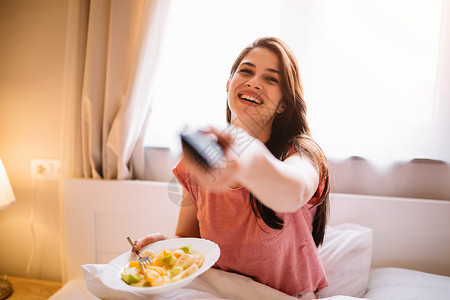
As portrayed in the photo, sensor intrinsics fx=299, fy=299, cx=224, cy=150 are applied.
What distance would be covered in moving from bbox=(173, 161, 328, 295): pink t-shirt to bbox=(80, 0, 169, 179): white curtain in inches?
21.9

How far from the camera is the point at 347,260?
3.52 ft

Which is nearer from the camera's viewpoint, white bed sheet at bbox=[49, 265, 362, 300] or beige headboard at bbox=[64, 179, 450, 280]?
white bed sheet at bbox=[49, 265, 362, 300]

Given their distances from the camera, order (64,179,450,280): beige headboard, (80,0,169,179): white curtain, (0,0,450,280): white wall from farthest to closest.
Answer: (0,0,450,280): white wall, (80,0,169,179): white curtain, (64,179,450,280): beige headboard

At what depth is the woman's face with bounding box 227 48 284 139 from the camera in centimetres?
79

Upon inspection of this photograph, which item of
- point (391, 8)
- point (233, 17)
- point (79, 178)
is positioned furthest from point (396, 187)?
point (79, 178)

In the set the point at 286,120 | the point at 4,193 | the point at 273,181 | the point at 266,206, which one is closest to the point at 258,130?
the point at 286,120

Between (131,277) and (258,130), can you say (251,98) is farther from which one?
(131,277)

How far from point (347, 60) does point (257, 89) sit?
0.61 meters

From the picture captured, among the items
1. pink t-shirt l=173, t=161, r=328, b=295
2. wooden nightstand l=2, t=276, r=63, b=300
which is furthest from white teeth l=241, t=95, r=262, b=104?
wooden nightstand l=2, t=276, r=63, b=300

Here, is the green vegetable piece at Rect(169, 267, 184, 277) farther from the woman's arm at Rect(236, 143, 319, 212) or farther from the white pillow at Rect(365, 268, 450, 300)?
the white pillow at Rect(365, 268, 450, 300)

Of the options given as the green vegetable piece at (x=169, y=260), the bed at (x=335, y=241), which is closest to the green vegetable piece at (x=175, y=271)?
the green vegetable piece at (x=169, y=260)

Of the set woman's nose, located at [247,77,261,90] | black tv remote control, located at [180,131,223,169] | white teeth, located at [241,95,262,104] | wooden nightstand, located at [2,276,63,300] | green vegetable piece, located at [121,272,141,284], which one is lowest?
wooden nightstand, located at [2,276,63,300]

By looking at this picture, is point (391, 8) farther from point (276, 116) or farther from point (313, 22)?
point (276, 116)

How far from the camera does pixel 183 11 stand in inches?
52.2
